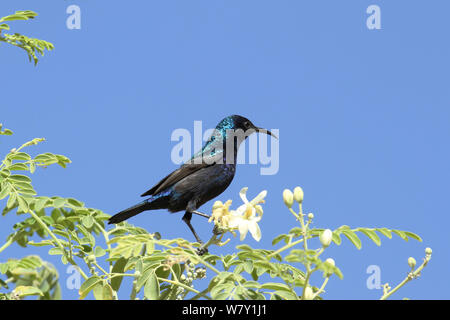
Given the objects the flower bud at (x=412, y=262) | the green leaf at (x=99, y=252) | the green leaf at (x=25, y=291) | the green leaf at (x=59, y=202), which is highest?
the green leaf at (x=59, y=202)

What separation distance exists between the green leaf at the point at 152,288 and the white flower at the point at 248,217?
0.40m

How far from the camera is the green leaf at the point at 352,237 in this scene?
113 inches

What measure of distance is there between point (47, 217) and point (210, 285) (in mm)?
1550

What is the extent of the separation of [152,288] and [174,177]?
1.74 m

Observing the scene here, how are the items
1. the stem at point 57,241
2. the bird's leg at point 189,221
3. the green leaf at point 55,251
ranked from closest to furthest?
1. the stem at point 57,241
2. the green leaf at point 55,251
3. the bird's leg at point 189,221

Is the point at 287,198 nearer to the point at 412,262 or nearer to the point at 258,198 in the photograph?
the point at 258,198

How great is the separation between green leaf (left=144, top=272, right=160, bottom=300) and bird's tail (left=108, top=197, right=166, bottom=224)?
49.2 inches

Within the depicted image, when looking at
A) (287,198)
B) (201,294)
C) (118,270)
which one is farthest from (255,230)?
(118,270)

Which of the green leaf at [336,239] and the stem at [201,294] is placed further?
the green leaf at [336,239]

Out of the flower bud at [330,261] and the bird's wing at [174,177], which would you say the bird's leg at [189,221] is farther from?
the flower bud at [330,261]

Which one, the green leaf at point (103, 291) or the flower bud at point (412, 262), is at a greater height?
the flower bud at point (412, 262)

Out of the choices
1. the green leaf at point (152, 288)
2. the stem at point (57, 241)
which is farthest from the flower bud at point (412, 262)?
the stem at point (57, 241)

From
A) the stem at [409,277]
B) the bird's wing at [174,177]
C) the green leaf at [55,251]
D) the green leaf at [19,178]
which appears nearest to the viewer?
the stem at [409,277]
